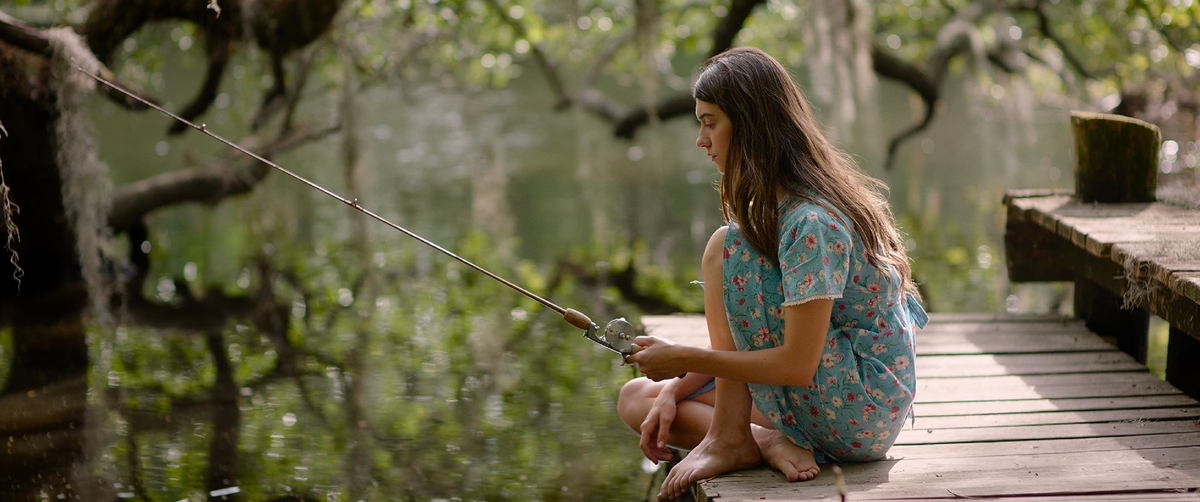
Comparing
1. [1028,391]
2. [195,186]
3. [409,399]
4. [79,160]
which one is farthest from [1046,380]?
[195,186]

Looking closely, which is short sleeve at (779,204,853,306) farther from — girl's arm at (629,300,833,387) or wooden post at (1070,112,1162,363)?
wooden post at (1070,112,1162,363)

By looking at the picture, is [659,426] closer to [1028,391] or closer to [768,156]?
[768,156]

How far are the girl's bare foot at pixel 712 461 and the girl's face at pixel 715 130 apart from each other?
1.84 ft

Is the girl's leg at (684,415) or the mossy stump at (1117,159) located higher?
the mossy stump at (1117,159)

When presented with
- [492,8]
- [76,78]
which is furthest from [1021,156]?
[76,78]

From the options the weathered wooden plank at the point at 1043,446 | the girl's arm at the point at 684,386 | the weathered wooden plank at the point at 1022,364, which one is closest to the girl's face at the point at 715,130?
the girl's arm at the point at 684,386

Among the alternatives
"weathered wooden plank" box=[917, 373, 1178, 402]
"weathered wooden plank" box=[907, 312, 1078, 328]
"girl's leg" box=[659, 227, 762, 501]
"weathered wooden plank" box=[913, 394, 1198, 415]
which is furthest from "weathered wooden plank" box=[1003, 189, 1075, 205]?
"girl's leg" box=[659, 227, 762, 501]

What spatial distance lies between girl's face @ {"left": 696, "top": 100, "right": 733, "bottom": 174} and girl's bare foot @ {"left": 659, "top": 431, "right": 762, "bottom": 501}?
1.84ft

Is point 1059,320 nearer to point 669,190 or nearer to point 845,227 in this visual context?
point 845,227

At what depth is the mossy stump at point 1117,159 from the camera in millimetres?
3422

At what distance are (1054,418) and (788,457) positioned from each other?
812mm

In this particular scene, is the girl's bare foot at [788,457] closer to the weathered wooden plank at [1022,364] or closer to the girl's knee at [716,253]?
the girl's knee at [716,253]

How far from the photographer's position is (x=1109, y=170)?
3469 mm

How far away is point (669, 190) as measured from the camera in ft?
34.1
